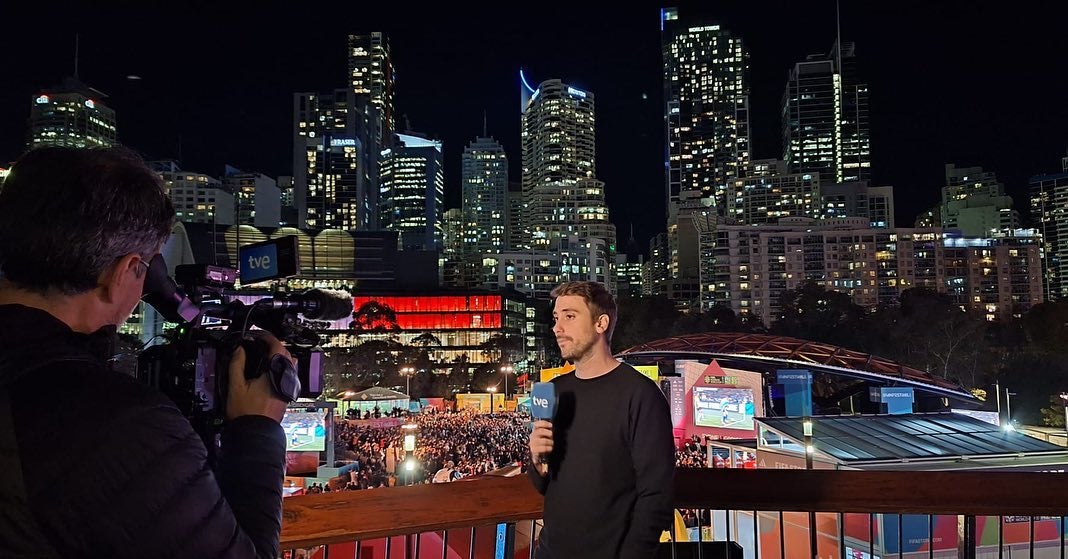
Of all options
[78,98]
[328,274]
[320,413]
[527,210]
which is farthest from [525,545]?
[527,210]

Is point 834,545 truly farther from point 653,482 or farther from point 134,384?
point 134,384

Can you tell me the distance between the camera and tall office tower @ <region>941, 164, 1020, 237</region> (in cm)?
14050

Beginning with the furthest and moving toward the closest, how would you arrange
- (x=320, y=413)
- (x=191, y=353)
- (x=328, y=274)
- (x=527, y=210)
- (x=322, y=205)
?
(x=527, y=210) < (x=322, y=205) < (x=328, y=274) < (x=320, y=413) < (x=191, y=353)

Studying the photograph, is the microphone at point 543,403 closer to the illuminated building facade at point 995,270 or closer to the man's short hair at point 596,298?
the man's short hair at point 596,298

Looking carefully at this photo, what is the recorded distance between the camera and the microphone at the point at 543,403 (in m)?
2.60

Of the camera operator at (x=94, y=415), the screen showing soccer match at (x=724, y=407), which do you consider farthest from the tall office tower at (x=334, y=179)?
the camera operator at (x=94, y=415)

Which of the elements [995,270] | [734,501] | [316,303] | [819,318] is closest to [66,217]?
[316,303]

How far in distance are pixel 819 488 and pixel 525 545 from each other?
14.5 feet

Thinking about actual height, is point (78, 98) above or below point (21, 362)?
above

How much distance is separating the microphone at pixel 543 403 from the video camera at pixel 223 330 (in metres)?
0.90

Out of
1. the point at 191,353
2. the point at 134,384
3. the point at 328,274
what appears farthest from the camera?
the point at 328,274

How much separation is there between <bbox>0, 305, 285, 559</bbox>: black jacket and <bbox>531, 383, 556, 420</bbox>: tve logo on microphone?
1621 millimetres

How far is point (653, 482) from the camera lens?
249 centimetres

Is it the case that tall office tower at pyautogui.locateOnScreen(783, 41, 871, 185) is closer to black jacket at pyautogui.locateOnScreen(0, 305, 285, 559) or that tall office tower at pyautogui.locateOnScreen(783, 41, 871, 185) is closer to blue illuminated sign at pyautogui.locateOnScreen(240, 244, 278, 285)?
blue illuminated sign at pyautogui.locateOnScreen(240, 244, 278, 285)
